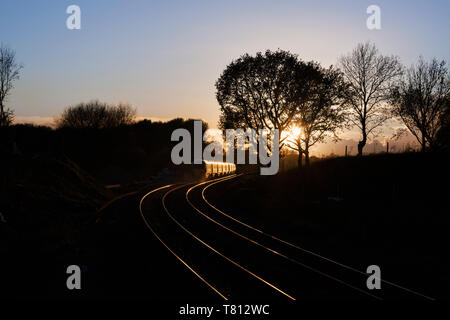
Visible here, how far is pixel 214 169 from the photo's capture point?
239ft

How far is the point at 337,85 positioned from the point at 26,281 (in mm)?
40956

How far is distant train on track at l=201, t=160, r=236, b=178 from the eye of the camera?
2717 inches

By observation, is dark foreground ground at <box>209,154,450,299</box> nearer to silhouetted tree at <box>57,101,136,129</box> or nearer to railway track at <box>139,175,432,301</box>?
railway track at <box>139,175,432,301</box>

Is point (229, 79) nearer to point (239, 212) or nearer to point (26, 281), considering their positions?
point (239, 212)

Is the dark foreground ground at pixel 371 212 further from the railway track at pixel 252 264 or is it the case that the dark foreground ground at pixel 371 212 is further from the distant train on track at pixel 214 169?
the distant train on track at pixel 214 169

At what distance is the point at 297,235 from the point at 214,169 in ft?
169

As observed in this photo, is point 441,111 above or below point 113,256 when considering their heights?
above

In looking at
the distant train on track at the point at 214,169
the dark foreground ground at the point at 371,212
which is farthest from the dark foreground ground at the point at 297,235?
the distant train on track at the point at 214,169

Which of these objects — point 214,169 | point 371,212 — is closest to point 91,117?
point 214,169

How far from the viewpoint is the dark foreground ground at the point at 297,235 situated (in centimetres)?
1323

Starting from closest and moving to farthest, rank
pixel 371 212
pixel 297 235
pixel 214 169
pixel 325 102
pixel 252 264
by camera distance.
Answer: pixel 252 264 < pixel 297 235 < pixel 371 212 < pixel 325 102 < pixel 214 169

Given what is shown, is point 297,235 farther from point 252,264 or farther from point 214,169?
point 214,169
